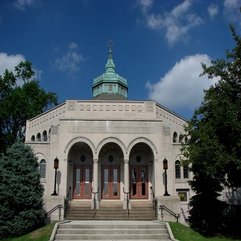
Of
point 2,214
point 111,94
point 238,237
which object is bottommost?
point 238,237

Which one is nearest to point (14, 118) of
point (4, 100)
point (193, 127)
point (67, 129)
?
point (4, 100)

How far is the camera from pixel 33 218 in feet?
65.3

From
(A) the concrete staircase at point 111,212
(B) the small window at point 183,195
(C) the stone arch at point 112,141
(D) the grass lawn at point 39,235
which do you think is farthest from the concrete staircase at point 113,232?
(B) the small window at point 183,195

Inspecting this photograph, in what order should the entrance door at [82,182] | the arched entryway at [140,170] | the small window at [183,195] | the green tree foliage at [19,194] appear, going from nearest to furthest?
the green tree foliage at [19,194] → the entrance door at [82,182] → the small window at [183,195] → the arched entryway at [140,170]

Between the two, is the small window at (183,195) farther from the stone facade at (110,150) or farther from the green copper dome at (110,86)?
the green copper dome at (110,86)

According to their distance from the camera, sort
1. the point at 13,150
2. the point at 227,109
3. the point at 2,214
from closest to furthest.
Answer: the point at 227,109 < the point at 2,214 < the point at 13,150

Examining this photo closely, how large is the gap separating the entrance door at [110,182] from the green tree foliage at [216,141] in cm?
835

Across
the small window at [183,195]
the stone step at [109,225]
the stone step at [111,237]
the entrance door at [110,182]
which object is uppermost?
A: the entrance door at [110,182]

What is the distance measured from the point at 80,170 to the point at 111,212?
→ 5262 mm

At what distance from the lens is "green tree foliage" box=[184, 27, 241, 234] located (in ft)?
58.0

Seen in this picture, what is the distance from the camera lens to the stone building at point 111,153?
88.7 feet

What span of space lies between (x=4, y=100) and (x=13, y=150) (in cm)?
2007

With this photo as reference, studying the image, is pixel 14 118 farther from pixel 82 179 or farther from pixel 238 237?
pixel 238 237

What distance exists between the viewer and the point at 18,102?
131 ft
